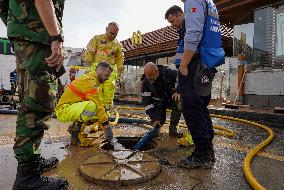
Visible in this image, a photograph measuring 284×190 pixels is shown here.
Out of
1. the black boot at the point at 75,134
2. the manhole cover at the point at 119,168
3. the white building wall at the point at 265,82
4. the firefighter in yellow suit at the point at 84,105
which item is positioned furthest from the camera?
the white building wall at the point at 265,82

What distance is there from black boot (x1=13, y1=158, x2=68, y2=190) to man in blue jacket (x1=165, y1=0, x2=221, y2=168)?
1.31 meters

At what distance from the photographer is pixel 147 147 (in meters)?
3.85

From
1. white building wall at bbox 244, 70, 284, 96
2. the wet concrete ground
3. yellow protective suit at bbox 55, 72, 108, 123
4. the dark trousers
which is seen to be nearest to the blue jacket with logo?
the dark trousers

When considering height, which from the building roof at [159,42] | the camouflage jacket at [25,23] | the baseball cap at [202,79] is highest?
the building roof at [159,42]

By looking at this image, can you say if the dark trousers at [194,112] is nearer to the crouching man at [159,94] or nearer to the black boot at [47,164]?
the crouching man at [159,94]

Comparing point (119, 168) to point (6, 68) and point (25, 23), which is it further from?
point (6, 68)

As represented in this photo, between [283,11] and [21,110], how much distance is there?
24.4 ft

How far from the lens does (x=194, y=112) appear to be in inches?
106

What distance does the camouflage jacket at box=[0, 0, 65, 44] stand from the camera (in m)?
1.93

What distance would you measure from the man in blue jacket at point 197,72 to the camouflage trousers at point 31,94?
135 cm

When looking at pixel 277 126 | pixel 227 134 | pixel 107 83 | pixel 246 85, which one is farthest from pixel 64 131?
Result: pixel 246 85

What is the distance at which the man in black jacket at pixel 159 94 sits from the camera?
389 cm

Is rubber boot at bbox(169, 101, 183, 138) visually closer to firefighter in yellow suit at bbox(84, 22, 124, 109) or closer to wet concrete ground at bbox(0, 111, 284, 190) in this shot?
wet concrete ground at bbox(0, 111, 284, 190)

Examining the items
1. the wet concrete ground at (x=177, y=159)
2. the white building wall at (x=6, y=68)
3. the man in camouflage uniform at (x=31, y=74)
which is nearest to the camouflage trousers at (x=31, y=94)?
the man in camouflage uniform at (x=31, y=74)
